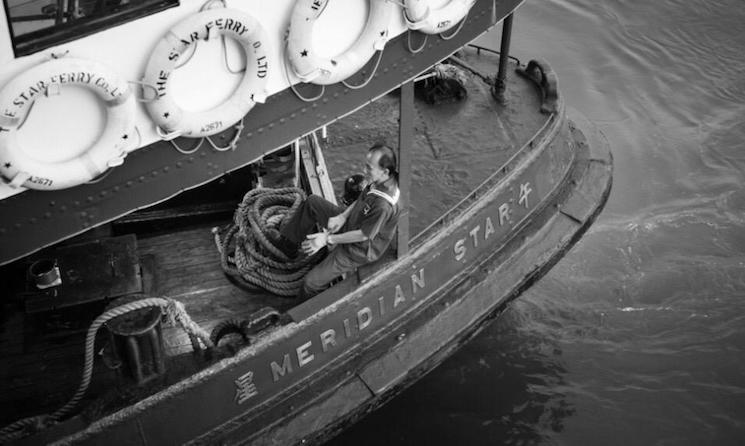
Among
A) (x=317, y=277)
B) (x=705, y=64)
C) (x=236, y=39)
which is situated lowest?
(x=705, y=64)

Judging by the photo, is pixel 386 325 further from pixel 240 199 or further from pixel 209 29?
pixel 209 29

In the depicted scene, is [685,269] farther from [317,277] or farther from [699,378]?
[317,277]

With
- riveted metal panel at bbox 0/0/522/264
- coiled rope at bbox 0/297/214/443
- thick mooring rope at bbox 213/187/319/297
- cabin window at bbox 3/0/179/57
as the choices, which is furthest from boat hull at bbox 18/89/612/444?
cabin window at bbox 3/0/179/57

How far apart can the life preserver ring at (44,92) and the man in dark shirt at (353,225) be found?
1.54m

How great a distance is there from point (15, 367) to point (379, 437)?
291 centimetres

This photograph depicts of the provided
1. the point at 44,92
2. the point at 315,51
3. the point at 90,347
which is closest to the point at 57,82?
the point at 44,92

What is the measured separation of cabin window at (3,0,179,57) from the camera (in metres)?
3.51

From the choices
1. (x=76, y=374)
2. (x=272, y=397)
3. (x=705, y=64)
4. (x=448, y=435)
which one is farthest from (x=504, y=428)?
(x=705, y=64)

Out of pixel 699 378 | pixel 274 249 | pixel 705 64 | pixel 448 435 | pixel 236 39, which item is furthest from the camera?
pixel 705 64

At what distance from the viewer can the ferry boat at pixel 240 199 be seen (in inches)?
149

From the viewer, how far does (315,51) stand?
4.36m

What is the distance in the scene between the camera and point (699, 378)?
7.31 m

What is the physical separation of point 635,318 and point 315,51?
4831 mm

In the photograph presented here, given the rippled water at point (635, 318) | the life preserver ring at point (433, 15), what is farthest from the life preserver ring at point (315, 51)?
the rippled water at point (635, 318)
